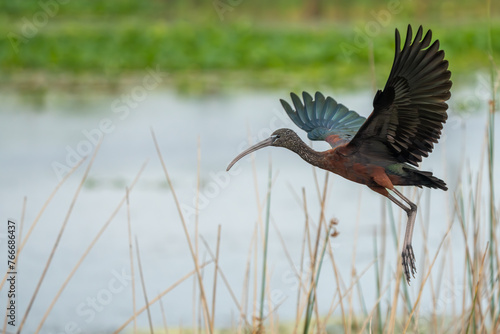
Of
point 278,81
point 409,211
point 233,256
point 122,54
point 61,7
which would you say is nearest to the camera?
point 409,211

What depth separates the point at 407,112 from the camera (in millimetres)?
1834

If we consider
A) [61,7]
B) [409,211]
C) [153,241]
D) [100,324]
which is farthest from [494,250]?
[61,7]

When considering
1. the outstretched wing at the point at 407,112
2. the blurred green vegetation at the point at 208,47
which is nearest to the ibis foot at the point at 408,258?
the outstretched wing at the point at 407,112

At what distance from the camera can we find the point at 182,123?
9.23 meters

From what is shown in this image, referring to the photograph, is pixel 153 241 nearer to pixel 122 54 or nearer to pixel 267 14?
pixel 122 54

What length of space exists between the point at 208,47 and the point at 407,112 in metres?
11.3

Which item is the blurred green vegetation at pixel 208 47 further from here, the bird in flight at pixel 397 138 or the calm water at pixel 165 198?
the bird in flight at pixel 397 138

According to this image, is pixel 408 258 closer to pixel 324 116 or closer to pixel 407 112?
pixel 407 112

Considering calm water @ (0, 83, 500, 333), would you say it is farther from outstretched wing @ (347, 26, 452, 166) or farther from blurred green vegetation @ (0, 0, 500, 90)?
outstretched wing @ (347, 26, 452, 166)

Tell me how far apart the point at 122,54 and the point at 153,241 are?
6.85 metres

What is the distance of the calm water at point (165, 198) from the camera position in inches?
203

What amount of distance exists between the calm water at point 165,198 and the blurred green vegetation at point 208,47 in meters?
1.25

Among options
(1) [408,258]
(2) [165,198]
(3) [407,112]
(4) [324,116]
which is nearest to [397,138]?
(3) [407,112]

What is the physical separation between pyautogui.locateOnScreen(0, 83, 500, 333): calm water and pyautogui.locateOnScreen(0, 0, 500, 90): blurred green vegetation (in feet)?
4.11
